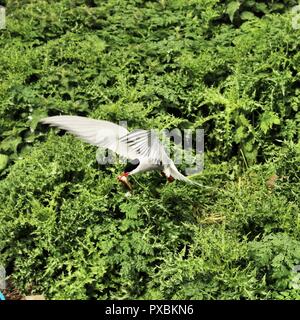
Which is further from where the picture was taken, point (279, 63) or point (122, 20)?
point (122, 20)

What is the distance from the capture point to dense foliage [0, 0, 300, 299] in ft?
15.5

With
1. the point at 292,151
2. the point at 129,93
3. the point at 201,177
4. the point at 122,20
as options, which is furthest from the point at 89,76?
Answer: the point at 292,151

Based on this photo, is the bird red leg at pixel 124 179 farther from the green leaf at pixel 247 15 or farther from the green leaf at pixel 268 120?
the green leaf at pixel 247 15

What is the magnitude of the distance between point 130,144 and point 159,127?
605mm

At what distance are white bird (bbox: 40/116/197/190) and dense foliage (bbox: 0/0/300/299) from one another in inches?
7.4

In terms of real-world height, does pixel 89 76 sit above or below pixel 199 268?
above

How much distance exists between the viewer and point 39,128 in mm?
5855

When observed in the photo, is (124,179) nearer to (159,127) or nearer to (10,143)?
(159,127)

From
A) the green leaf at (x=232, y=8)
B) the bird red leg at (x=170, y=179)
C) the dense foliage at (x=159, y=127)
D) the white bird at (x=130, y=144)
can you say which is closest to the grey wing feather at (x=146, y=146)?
the white bird at (x=130, y=144)

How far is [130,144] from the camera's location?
495 cm

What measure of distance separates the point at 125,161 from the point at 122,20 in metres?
1.95

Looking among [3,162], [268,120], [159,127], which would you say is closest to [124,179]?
[159,127]
